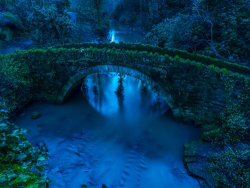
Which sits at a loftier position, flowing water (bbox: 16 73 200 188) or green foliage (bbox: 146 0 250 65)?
green foliage (bbox: 146 0 250 65)

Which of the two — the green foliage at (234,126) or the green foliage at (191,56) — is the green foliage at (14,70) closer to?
the green foliage at (191,56)

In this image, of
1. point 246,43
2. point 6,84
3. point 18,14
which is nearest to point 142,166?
point 6,84

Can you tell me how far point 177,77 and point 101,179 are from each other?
655 cm

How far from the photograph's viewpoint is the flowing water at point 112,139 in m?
7.22

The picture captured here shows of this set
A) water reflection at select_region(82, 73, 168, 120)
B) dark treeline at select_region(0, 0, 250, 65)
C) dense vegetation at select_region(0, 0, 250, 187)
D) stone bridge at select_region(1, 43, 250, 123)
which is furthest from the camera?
water reflection at select_region(82, 73, 168, 120)

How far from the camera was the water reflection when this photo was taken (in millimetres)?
11414

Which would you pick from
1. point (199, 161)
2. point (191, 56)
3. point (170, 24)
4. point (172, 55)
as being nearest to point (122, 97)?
point (172, 55)

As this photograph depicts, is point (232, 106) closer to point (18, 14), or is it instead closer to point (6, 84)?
point (6, 84)

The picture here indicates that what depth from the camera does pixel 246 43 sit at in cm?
1114

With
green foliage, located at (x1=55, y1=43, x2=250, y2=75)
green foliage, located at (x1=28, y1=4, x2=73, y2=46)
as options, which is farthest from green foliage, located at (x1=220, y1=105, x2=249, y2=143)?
green foliage, located at (x1=28, y1=4, x2=73, y2=46)

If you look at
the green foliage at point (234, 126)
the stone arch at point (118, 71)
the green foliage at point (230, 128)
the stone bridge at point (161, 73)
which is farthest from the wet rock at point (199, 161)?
the stone arch at point (118, 71)

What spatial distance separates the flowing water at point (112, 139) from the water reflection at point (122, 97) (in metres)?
0.08

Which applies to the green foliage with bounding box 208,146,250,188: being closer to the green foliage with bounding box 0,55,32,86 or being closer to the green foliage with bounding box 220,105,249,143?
the green foliage with bounding box 220,105,249,143

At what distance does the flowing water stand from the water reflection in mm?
76
